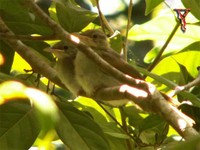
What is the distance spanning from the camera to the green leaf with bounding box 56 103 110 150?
1.69 m

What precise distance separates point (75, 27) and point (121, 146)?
63 centimetres

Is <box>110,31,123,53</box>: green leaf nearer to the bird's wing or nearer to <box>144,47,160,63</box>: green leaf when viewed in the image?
the bird's wing

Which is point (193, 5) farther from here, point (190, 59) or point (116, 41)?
point (116, 41)

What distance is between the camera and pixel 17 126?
1710 millimetres

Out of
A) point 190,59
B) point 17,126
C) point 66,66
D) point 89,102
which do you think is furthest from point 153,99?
point 66,66

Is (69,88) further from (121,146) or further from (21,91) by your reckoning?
(21,91)

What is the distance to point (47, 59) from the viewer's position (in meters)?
2.37

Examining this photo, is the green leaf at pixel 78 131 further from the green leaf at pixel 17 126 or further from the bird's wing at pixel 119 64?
the bird's wing at pixel 119 64

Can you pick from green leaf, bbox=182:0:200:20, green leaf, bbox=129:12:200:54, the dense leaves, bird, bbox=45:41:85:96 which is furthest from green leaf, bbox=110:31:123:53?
green leaf, bbox=182:0:200:20

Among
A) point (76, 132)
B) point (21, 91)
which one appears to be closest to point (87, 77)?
point (76, 132)

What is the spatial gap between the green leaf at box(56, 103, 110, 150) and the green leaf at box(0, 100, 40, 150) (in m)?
0.11

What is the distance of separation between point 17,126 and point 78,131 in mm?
241

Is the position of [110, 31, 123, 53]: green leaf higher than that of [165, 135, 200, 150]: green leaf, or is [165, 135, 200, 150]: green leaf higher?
[165, 135, 200, 150]: green leaf

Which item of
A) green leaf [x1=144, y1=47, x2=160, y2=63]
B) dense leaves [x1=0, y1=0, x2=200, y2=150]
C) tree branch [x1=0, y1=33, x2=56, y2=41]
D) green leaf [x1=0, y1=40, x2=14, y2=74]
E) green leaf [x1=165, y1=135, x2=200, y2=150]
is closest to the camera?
green leaf [x1=165, y1=135, x2=200, y2=150]
